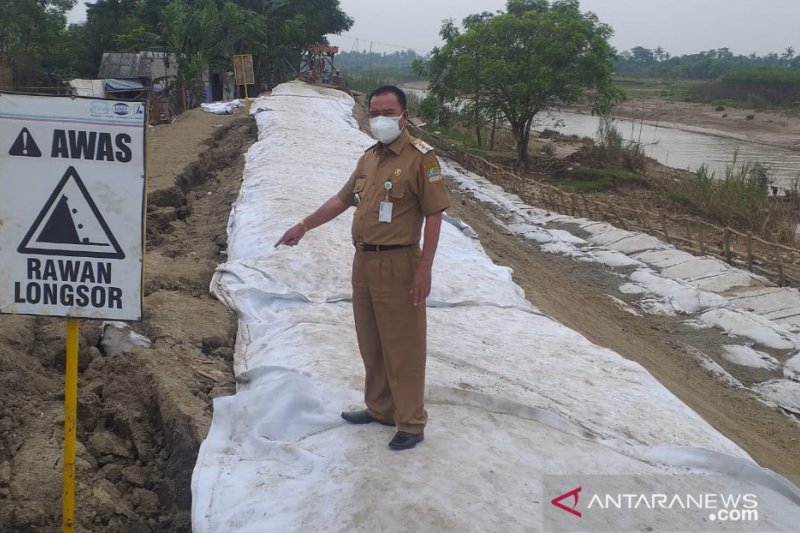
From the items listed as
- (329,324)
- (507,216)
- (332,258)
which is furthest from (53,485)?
(507,216)

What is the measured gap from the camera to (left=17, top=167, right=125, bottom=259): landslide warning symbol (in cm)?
234

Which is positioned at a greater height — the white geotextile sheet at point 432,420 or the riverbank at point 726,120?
the riverbank at point 726,120

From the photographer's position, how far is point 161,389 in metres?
3.56

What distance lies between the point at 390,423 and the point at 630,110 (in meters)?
55.1

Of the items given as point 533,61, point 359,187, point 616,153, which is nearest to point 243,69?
point 533,61

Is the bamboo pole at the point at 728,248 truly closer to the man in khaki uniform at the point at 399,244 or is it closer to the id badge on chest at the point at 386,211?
the man in khaki uniform at the point at 399,244

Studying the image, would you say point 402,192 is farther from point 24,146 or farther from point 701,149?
point 701,149

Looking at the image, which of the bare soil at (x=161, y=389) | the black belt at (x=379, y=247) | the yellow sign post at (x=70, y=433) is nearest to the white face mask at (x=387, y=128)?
the black belt at (x=379, y=247)

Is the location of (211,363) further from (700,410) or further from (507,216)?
(507,216)

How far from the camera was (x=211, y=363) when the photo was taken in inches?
164

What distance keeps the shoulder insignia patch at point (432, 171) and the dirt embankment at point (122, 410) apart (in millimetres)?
1560

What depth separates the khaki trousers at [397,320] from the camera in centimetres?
290

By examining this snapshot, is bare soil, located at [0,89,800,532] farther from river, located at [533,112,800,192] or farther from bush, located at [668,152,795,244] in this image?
river, located at [533,112,800,192]

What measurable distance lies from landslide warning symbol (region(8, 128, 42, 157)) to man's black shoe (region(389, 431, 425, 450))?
5.62 ft
